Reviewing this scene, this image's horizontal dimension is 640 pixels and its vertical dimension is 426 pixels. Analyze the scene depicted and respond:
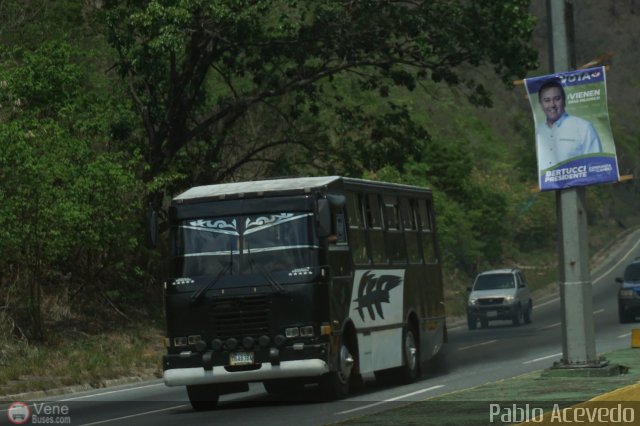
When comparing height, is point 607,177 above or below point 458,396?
above

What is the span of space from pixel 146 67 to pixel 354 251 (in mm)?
15008

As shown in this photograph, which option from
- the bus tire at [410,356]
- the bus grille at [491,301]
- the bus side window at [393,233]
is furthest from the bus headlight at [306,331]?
the bus grille at [491,301]

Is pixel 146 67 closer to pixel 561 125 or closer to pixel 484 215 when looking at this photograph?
pixel 561 125

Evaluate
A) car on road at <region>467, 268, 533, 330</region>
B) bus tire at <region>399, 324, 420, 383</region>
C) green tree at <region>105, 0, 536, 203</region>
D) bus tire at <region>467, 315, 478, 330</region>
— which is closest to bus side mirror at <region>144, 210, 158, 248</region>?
bus tire at <region>399, 324, 420, 383</region>

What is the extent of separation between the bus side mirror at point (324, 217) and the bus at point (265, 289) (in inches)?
0.8

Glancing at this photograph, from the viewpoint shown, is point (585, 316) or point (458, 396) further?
point (585, 316)

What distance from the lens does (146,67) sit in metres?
35.5

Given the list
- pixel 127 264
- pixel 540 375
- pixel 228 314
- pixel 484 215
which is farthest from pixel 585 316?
pixel 484 215

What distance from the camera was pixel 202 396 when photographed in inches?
831

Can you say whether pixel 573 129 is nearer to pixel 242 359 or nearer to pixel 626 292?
pixel 242 359

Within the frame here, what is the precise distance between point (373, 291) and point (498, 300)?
2639 cm

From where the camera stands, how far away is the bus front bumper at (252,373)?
19.8m

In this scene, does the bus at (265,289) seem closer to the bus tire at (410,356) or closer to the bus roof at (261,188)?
the bus roof at (261,188)

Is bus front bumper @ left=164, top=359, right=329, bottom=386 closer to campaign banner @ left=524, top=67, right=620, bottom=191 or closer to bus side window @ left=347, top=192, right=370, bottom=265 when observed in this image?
bus side window @ left=347, top=192, right=370, bottom=265
